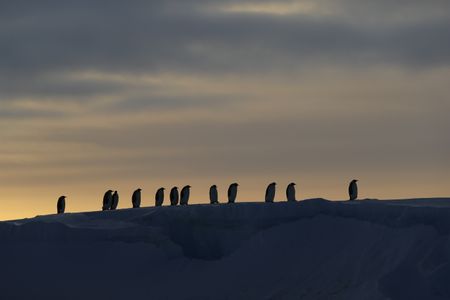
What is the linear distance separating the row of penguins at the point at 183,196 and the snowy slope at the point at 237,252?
619 centimetres

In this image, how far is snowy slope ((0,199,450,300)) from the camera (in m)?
60.5

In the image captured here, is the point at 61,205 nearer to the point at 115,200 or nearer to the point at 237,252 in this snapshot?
the point at 115,200

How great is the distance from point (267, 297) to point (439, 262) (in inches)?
311

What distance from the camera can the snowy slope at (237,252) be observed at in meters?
60.5

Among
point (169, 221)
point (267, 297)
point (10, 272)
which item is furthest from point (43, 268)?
point (267, 297)

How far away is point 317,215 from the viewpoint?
6462 cm

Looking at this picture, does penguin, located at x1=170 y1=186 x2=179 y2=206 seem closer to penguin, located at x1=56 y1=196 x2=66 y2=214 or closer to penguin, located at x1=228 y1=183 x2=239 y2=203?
penguin, located at x1=228 y1=183 x2=239 y2=203

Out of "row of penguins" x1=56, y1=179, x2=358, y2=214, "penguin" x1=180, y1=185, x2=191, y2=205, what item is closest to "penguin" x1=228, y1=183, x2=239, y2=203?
"row of penguins" x1=56, y1=179, x2=358, y2=214

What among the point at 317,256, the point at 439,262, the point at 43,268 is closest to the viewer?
the point at 439,262

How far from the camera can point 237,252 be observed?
65750 millimetres

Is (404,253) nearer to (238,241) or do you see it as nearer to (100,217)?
(238,241)

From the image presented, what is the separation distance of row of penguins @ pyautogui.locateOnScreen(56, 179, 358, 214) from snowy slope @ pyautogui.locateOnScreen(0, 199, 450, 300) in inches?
244

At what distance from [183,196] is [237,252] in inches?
386

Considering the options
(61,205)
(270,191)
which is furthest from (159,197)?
(270,191)
